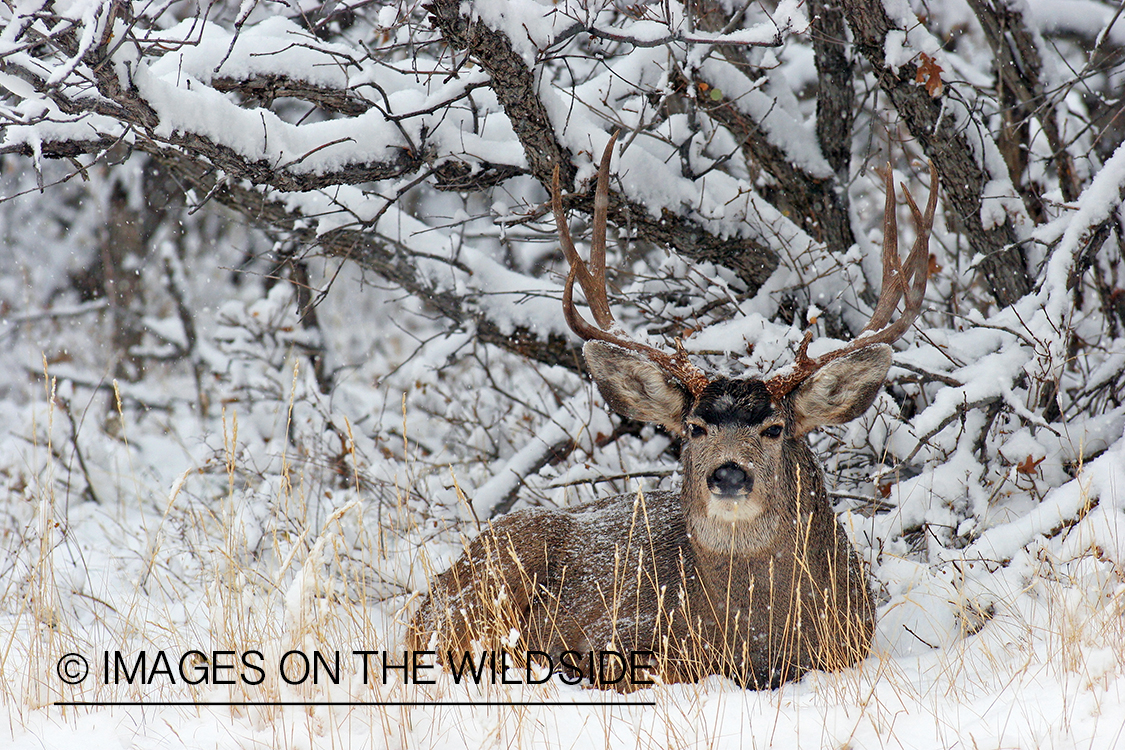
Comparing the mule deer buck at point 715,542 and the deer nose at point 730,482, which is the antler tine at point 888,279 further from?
the deer nose at point 730,482

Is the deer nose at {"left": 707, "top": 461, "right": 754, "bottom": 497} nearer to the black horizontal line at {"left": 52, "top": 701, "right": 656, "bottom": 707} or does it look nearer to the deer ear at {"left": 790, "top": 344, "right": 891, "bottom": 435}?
the deer ear at {"left": 790, "top": 344, "right": 891, "bottom": 435}

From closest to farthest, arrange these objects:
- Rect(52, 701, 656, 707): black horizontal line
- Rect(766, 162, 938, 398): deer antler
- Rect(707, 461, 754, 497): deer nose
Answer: Rect(52, 701, 656, 707): black horizontal line → Rect(707, 461, 754, 497): deer nose → Rect(766, 162, 938, 398): deer antler

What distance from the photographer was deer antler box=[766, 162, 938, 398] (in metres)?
4.16

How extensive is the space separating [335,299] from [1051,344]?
11.7 m

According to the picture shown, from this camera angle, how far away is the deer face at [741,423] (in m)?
4.04

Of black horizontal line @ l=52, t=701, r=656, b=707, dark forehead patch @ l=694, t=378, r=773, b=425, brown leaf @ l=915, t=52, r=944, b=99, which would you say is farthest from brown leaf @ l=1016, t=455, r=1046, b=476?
black horizontal line @ l=52, t=701, r=656, b=707

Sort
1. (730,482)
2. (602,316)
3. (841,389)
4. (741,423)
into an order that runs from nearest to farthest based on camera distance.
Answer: (730,482) → (741,423) → (841,389) → (602,316)

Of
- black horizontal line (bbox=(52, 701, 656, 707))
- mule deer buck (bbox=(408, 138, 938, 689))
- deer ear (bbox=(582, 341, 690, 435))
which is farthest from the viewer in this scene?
deer ear (bbox=(582, 341, 690, 435))

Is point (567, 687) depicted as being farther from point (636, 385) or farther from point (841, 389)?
point (841, 389)

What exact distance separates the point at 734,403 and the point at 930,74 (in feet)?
6.91

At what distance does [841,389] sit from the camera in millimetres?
4293

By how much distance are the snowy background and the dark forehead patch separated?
93 centimetres

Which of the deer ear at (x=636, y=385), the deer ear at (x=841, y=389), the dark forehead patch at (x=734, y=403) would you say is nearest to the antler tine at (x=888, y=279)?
the deer ear at (x=841, y=389)

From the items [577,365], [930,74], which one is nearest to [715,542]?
[577,365]
